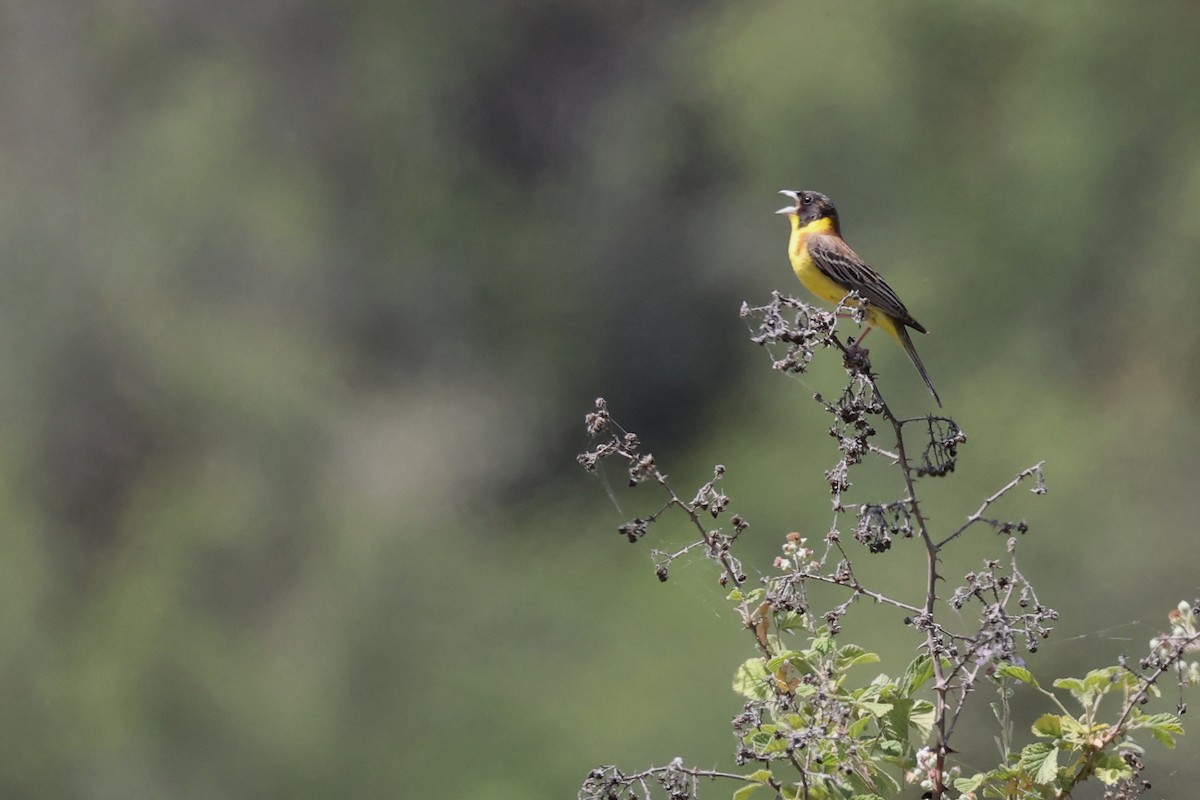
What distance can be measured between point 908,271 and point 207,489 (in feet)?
16.6

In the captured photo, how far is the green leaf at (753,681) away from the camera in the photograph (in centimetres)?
162

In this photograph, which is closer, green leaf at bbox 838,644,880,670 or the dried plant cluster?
the dried plant cluster

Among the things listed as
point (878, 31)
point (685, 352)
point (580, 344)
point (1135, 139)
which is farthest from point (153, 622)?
point (1135, 139)

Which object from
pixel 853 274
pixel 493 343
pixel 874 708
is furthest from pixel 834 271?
pixel 493 343

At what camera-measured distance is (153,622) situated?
9852mm

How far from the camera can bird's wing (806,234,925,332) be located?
124 inches

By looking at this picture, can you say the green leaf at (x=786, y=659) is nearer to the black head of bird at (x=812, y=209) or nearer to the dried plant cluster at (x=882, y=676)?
the dried plant cluster at (x=882, y=676)

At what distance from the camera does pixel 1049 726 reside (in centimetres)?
149

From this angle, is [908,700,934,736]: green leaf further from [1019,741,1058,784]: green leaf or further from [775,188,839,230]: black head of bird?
[775,188,839,230]: black head of bird

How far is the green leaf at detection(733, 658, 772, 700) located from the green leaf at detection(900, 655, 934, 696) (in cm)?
15

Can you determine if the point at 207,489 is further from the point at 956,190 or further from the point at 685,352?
the point at 956,190

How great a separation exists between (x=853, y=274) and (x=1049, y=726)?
1.93 meters

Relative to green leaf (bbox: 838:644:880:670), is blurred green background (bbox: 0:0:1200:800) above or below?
above

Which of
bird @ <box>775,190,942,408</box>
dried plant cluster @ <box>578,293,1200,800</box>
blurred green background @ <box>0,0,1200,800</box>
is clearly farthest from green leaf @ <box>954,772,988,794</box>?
blurred green background @ <box>0,0,1200,800</box>
